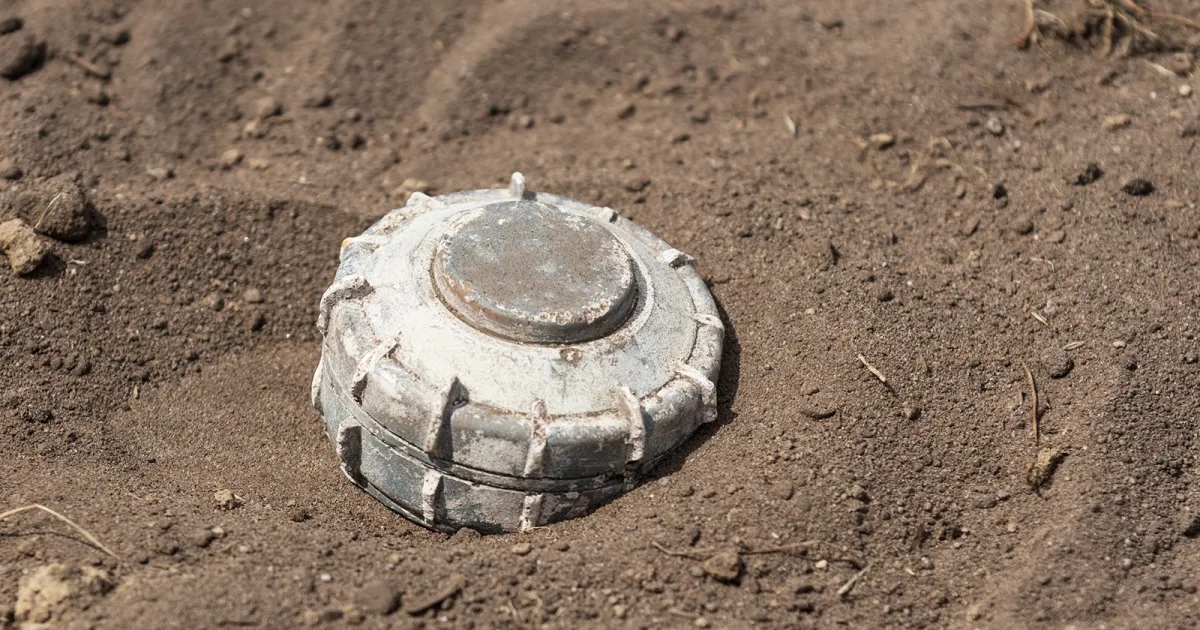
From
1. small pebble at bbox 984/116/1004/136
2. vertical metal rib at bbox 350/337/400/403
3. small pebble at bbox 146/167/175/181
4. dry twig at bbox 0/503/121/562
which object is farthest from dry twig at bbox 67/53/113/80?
small pebble at bbox 984/116/1004/136

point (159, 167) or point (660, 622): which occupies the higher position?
point (159, 167)

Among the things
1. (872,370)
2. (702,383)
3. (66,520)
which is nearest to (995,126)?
(872,370)

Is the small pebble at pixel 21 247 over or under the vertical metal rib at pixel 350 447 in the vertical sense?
over

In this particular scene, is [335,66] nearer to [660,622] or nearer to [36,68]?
[36,68]

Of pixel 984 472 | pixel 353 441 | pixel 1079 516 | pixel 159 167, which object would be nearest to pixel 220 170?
pixel 159 167

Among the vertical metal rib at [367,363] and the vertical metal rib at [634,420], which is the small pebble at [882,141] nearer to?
the vertical metal rib at [634,420]

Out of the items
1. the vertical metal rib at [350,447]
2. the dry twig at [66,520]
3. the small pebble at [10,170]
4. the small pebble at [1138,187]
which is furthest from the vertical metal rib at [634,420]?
the small pebble at [10,170]

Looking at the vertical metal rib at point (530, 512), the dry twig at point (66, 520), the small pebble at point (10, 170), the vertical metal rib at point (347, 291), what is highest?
the vertical metal rib at point (347, 291)

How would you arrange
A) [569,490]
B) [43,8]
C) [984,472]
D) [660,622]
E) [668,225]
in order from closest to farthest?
[660,622] < [569,490] < [984,472] < [668,225] < [43,8]
